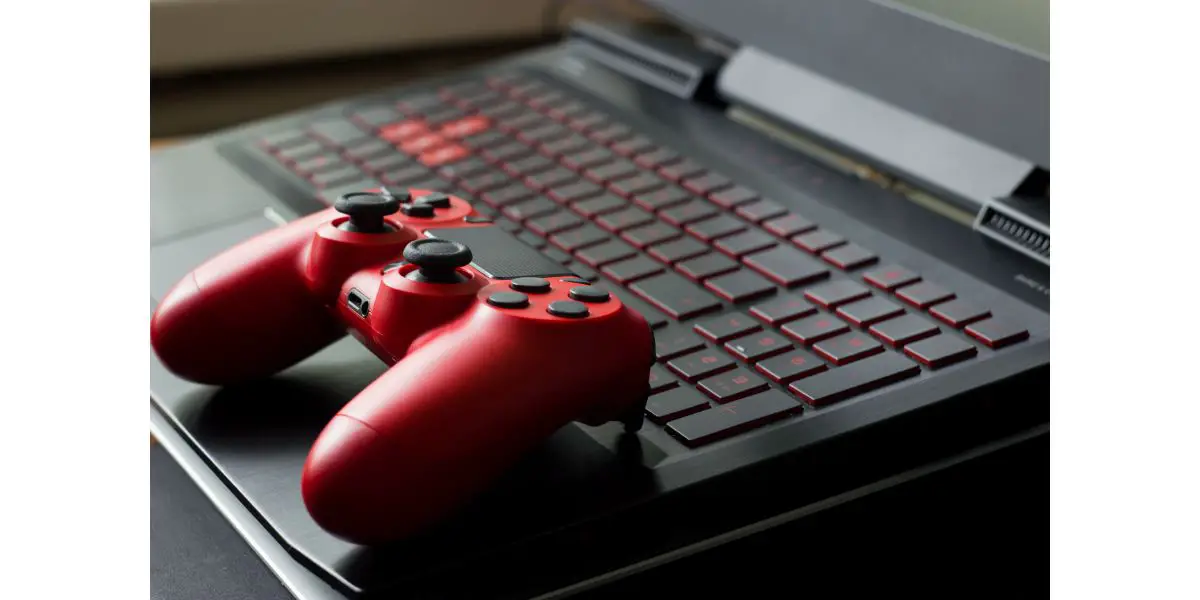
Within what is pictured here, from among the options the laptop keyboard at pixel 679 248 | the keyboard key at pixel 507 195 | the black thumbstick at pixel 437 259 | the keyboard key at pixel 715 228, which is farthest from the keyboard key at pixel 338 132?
the black thumbstick at pixel 437 259

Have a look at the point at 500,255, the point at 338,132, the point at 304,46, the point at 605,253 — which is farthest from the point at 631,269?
the point at 304,46

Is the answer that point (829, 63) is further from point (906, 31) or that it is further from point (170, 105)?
point (170, 105)

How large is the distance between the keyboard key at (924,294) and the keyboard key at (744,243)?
2.6 inches

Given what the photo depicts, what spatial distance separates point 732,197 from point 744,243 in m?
0.05

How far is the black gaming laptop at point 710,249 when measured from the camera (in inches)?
15.0

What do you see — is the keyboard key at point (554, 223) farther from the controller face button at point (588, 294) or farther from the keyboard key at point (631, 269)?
the controller face button at point (588, 294)

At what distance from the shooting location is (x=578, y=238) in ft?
1.83

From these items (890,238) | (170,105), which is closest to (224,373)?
(890,238)

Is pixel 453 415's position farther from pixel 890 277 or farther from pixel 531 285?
pixel 890 277

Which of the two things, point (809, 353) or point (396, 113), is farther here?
point (396, 113)

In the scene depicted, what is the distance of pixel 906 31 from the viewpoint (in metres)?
0.57

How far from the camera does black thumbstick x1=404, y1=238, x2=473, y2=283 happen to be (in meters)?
0.38

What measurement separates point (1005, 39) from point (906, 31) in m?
0.06
